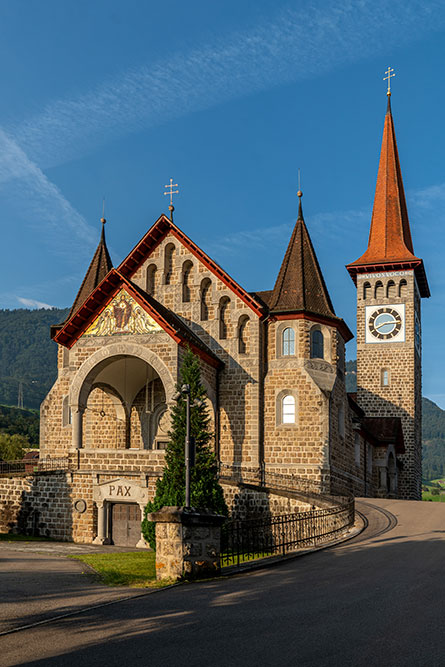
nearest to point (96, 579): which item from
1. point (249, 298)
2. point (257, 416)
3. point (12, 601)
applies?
point (12, 601)

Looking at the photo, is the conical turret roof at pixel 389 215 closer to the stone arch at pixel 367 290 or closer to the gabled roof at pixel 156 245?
the stone arch at pixel 367 290

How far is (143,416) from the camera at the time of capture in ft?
119

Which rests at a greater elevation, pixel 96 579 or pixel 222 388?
pixel 222 388

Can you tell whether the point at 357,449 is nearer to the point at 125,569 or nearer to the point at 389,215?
the point at 389,215

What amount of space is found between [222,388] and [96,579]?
18.9m

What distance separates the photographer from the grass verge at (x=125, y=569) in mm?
15669

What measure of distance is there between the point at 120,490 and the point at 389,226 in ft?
120

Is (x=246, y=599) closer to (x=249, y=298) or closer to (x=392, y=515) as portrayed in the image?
(x=392, y=515)

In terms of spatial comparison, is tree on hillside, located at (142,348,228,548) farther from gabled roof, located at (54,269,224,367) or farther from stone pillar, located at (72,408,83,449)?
stone pillar, located at (72,408,83,449)

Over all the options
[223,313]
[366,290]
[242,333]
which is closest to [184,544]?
[242,333]

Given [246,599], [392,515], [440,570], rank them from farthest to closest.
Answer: [392,515], [440,570], [246,599]

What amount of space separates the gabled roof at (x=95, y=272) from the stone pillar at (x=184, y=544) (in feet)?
82.6

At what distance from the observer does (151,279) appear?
123 feet

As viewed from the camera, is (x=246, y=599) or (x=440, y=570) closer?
(x=246, y=599)
